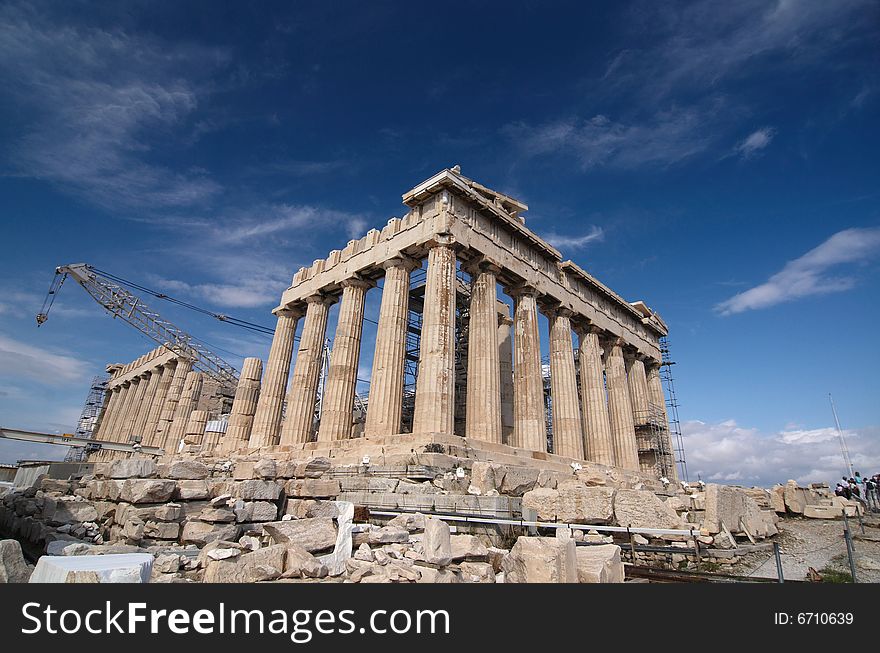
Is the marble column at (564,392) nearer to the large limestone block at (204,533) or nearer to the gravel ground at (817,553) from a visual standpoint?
the gravel ground at (817,553)

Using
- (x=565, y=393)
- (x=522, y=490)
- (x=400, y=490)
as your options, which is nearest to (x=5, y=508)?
(x=400, y=490)

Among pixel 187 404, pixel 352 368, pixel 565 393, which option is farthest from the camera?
pixel 187 404

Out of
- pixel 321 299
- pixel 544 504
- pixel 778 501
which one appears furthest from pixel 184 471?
pixel 778 501

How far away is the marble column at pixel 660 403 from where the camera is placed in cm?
3206

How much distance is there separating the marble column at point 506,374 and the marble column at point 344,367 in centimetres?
852

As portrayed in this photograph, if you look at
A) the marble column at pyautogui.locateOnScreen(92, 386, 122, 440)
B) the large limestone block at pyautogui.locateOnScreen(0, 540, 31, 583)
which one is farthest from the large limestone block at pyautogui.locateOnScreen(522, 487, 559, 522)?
the marble column at pyautogui.locateOnScreen(92, 386, 122, 440)

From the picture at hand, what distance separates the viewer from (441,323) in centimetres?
1856

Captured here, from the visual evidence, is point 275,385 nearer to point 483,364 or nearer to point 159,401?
point 483,364

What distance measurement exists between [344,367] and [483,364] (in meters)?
6.67

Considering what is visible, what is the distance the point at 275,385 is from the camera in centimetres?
2531

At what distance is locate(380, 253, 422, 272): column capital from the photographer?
21.2 m

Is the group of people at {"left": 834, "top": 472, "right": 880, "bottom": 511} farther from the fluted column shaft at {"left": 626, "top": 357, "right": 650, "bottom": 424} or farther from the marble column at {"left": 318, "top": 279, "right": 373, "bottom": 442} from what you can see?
the marble column at {"left": 318, "top": 279, "right": 373, "bottom": 442}

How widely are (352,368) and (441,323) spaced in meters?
5.70

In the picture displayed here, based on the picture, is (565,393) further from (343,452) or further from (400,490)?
(400,490)
